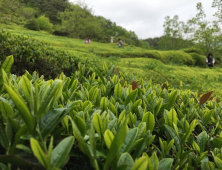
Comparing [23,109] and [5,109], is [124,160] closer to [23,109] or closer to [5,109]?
[23,109]

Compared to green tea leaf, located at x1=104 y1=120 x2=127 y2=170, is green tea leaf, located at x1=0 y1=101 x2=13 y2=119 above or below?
above

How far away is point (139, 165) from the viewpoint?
0.51 metres

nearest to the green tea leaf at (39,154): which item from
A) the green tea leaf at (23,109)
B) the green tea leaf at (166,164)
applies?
the green tea leaf at (23,109)

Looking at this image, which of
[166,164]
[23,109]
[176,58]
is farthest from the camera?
[176,58]

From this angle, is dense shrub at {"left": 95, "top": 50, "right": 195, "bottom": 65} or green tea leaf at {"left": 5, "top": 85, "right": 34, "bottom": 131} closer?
green tea leaf at {"left": 5, "top": 85, "right": 34, "bottom": 131}

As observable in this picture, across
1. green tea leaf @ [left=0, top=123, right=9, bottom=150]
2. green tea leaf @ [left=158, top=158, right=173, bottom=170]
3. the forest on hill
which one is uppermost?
the forest on hill

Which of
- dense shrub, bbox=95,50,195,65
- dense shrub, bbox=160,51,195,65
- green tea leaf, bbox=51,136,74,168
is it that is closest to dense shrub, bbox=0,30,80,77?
green tea leaf, bbox=51,136,74,168

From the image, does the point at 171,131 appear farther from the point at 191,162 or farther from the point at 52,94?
the point at 52,94

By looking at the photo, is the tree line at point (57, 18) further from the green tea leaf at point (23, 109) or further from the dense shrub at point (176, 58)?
the green tea leaf at point (23, 109)

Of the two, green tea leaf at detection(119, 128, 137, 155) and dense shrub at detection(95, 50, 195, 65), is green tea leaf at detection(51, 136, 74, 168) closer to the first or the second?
green tea leaf at detection(119, 128, 137, 155)

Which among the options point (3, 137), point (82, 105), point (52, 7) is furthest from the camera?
point (52, 7)

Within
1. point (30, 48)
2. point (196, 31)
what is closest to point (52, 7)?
point (196, 31)

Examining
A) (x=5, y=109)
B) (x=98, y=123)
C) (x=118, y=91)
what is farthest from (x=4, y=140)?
(x=118, y=91)

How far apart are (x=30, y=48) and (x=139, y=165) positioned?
10.2ft
